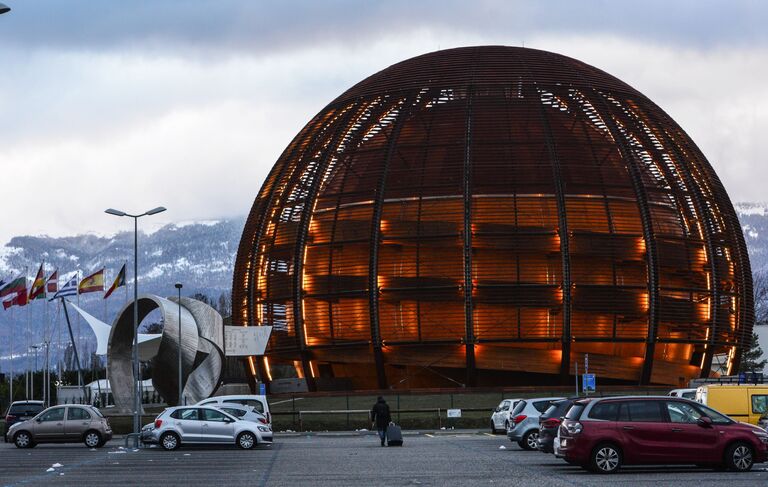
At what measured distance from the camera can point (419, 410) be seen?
6209 cm

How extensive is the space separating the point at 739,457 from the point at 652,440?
1.79 meters

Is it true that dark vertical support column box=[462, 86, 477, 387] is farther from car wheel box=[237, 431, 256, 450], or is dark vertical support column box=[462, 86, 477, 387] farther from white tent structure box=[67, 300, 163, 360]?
car wheel box=[237, 431, 256, 450]

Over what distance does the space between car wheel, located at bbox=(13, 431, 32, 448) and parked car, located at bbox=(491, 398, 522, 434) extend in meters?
15.8

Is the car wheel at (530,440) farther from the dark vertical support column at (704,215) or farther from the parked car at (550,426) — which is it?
the dark vertical support column at (704,215)

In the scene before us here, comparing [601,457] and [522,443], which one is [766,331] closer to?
[522,443]

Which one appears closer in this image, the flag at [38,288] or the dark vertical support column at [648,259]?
the dark vertical support column at [648,259]

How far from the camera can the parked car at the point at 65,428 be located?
46844 millimetres

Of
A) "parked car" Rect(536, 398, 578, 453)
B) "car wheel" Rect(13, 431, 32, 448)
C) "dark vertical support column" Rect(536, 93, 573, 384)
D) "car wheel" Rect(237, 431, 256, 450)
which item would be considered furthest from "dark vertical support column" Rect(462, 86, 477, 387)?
"parked car" Rect(536, 398, 578, 453)

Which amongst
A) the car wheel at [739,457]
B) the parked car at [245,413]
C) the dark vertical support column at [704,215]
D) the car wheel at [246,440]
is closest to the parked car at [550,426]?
the car wheel at [739,457]

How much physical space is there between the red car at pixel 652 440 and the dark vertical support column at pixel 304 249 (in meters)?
44.3

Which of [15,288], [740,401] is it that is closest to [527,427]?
[740,401]

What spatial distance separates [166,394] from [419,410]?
1576 centimetres

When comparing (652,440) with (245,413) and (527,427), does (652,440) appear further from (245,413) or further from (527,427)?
(245,413)

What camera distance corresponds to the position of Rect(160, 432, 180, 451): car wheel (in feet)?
144
